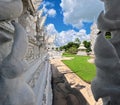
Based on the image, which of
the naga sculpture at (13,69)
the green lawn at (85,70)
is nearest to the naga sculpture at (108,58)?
the naga sculpture at (13,69)

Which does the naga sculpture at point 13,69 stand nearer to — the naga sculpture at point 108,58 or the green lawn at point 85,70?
the naga sculpture at point 108,58

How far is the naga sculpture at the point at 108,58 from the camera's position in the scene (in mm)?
1225

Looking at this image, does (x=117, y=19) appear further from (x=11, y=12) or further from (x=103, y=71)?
(x=11, y=12)

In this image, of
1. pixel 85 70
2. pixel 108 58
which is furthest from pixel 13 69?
pixel 85 70

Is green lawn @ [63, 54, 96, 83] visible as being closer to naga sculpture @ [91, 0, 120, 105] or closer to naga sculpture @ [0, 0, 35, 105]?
naga sculpture @ [91, 0, 120, 105]

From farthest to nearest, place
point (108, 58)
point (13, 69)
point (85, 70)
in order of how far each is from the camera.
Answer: point (85, 70), point (108, 58), point (13, 69)

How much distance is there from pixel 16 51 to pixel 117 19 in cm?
54

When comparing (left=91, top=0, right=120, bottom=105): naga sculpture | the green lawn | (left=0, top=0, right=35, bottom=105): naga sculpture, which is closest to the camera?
(left=0, top=0, right=35, bottom=105): naga sculpture

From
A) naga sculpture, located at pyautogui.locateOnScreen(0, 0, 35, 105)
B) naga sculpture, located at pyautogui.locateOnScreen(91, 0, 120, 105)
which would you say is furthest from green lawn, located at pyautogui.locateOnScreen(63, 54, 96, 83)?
naga sculpture, located at pyautogui.locateOnScreen(0, 0, 35, 105)

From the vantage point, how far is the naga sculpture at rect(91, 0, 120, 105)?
4.02 feet

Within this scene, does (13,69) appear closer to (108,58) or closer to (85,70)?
(108,58)

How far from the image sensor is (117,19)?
50.1 inches

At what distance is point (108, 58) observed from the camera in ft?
4.02

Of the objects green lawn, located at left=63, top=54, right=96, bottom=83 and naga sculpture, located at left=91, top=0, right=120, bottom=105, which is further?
green lawn, located at left=63, top=54, right=96, bottom=83
